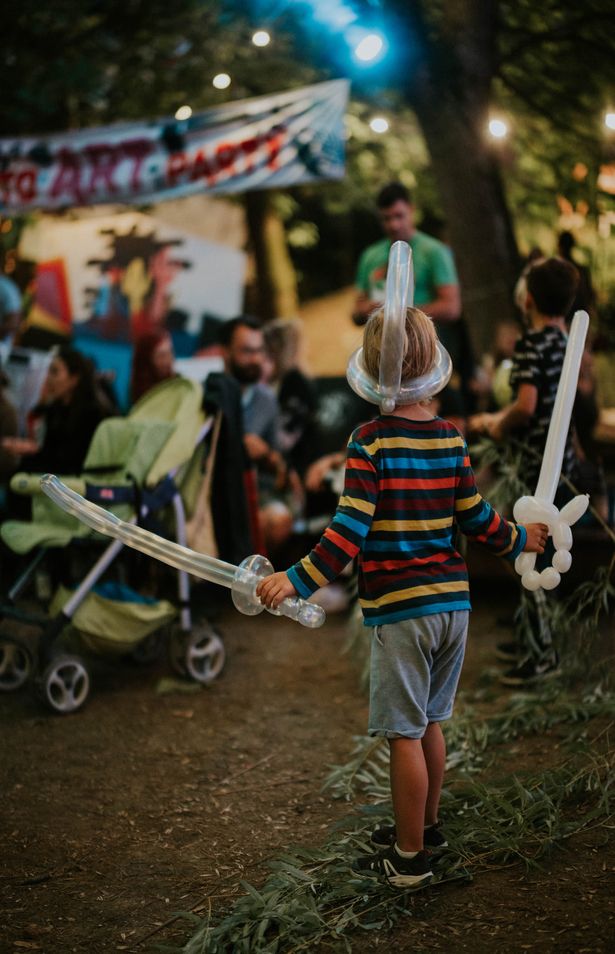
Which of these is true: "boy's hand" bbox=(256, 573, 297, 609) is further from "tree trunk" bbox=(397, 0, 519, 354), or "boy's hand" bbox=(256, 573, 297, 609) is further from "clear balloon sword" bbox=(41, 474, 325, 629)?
"tree trunk" bbox=(397, 0, 519, 354)

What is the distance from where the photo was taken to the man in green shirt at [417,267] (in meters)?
6.42

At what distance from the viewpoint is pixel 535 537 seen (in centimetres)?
317

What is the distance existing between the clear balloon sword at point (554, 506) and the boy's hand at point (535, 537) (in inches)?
0.5

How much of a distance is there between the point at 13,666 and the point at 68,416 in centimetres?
141

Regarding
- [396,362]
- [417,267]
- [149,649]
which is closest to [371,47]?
[417,267]

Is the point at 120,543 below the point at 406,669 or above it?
above

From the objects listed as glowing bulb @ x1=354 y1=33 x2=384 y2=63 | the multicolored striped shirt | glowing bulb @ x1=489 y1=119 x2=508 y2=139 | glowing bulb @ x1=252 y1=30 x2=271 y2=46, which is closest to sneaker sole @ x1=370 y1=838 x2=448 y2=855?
the multicolored striped shirt

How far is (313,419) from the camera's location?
7332 mm

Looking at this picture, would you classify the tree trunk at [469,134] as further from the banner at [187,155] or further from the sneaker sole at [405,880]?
the sneaker sole at [405,880]

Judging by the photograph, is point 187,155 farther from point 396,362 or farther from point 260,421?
point 396,362

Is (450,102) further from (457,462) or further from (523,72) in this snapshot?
(457,462)

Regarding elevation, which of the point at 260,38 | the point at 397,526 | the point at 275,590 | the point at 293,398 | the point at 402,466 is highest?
the point at 260,38

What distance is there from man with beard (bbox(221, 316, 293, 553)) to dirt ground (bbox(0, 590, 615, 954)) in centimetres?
117

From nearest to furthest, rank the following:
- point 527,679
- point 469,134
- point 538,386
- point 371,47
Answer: point 538,386
point 527,679
point 469,134
point 371,47
